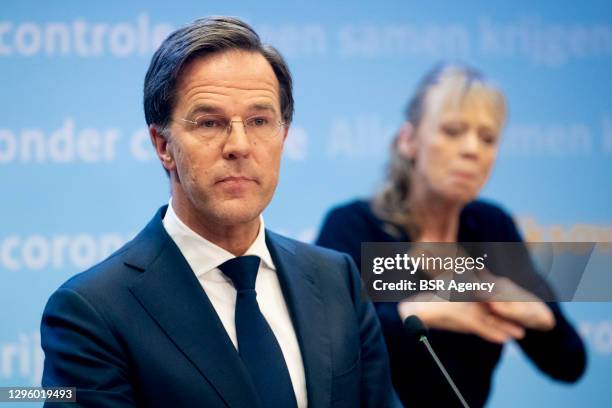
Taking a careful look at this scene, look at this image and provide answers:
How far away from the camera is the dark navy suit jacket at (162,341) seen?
194 cm

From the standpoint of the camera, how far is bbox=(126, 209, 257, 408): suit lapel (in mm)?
2004

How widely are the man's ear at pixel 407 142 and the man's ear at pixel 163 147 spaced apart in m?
1.37

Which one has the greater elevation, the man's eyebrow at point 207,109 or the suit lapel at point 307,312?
the man's eyebrow at point 207,109

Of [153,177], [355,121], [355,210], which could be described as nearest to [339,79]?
[355,121]

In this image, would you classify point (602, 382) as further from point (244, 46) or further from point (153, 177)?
point (244, 46)

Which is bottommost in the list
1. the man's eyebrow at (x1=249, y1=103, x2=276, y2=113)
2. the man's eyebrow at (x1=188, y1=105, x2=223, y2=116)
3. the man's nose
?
the man's nose

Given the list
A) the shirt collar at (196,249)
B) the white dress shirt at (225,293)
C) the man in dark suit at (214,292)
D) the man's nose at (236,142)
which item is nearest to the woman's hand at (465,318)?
the man in dark suit at (214,292)

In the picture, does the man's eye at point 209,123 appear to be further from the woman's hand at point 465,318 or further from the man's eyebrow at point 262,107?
the woman's hand at point 465,318

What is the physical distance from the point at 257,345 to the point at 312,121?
60.2 inches

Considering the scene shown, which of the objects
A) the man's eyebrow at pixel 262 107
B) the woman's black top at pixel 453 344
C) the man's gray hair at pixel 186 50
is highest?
the man's gray hair at pixel 186 50

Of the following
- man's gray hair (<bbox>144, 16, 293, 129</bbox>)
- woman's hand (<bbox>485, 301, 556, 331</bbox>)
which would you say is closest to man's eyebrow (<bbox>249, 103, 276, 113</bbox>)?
man's gray hair (<bbox>144, 16, 293, 129</bbox>)

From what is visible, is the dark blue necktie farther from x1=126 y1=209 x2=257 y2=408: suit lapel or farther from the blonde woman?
the blonde woman

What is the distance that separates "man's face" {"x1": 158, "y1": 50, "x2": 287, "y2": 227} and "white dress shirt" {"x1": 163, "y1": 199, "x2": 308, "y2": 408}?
0.20 ft

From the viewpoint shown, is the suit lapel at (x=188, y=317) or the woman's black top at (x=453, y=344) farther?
the woman's black top at (x=453, y=344)
